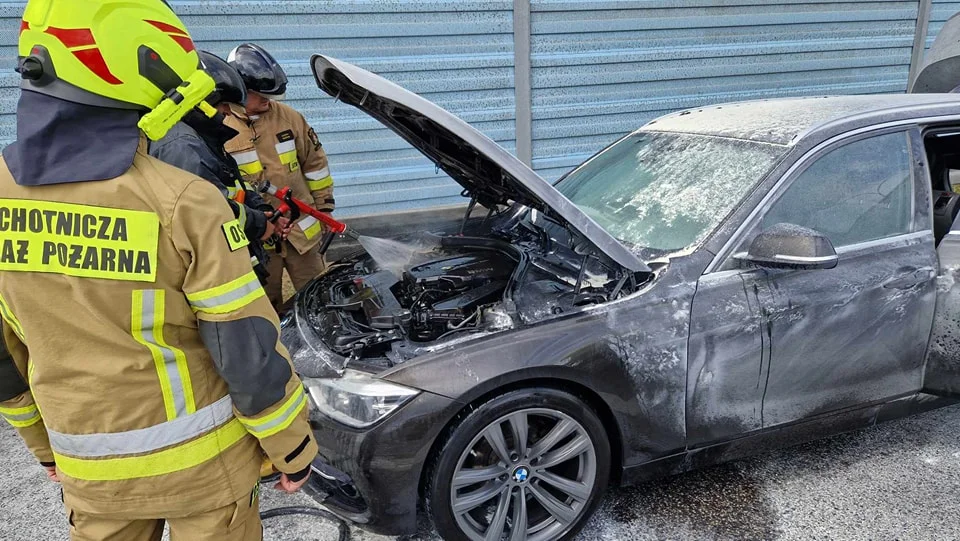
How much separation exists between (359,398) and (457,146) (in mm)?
1142

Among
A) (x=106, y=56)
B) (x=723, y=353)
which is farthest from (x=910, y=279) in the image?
(x=106, y=56)

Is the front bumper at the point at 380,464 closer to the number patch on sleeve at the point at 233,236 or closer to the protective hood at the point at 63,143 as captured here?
the number patch on sleeve at the point at 233,236

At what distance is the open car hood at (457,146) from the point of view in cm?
204

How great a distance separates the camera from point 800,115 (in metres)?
2.67

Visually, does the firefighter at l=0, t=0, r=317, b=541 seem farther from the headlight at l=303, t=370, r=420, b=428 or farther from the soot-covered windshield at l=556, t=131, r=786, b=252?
the soot-covered windshield at l=556, t=131, r=786, b=252

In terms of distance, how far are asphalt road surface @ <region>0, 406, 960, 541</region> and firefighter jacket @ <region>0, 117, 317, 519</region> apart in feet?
3.87

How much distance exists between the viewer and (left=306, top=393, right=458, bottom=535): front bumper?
6.42ft

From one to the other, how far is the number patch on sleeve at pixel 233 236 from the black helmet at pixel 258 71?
7.78 feet

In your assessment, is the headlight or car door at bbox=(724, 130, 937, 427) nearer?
the headlight

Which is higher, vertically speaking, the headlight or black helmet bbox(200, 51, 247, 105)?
black helmet bbox(200, 51, 247, 105)

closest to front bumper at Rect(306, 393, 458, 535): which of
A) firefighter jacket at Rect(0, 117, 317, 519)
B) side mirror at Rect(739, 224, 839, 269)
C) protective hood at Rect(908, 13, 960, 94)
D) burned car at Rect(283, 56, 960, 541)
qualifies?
burned car at Rect(283, 56, 960, 541)

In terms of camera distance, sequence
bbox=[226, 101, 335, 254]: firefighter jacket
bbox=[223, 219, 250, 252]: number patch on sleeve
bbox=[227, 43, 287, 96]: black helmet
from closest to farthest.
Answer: bbox=[223, 219, 250, 252]: number patch on sleeve, bbox=[227, 43, 287, 96]: black helmet, bbox=[226, 101, 335, 254]: firefighter jacket

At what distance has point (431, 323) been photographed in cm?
239

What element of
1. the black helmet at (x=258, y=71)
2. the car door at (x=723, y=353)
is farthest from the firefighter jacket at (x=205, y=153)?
the car door at (x=723, y=353)
